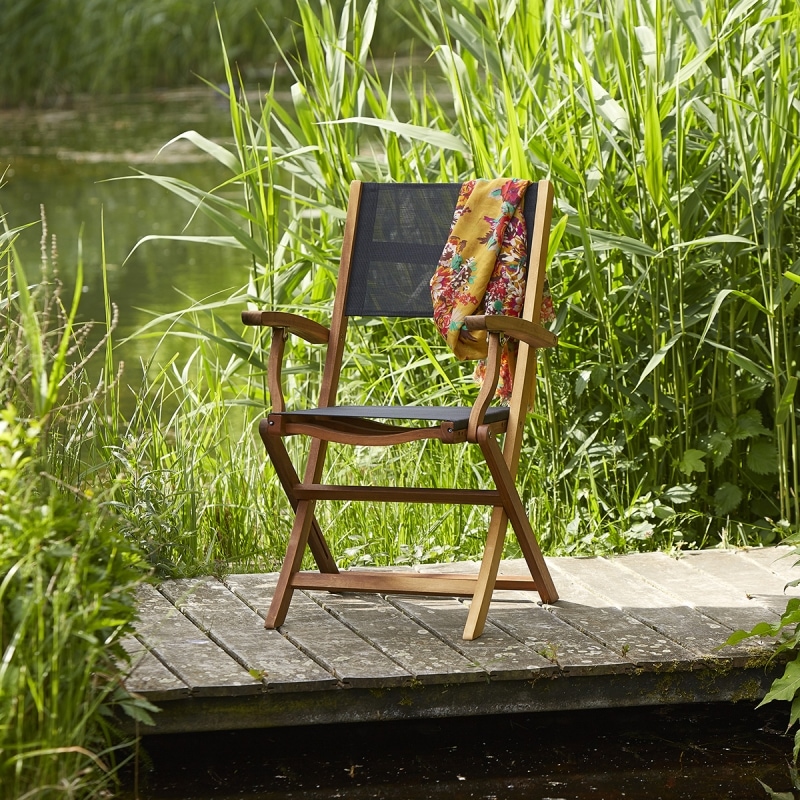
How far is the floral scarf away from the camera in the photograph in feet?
10.1

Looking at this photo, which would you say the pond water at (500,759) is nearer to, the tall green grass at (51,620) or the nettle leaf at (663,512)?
the tall green grass at (51,620)

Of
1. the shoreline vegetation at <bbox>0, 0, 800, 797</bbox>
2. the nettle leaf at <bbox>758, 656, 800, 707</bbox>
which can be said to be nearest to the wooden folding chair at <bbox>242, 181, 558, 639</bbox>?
the shoreline vegetation at <bbox>0, 0, 800, 797</bbox>

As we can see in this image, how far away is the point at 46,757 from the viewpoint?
6.47ft

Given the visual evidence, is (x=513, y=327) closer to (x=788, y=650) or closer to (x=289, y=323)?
(x=289, y=323)

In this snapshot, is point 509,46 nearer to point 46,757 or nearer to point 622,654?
point 622,654

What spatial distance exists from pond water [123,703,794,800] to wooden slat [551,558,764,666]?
0.65ft

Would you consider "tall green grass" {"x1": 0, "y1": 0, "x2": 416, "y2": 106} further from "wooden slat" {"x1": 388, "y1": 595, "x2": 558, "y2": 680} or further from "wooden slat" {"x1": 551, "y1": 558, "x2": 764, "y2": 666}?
"wooden slat" {"x1": 388, "y1": 595, "x2": 558, "y2": 680}

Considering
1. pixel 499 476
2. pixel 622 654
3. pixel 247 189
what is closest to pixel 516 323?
pixel 499 476

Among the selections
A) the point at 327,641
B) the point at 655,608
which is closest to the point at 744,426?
the point at 655,608

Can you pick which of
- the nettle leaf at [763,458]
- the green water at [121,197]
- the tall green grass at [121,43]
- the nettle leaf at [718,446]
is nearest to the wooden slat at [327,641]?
the nettle leaf at [718,446]

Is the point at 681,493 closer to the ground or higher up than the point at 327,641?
higher up

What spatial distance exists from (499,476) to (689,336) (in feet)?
3.39

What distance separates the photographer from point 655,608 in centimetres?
300

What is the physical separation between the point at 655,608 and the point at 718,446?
0.70 meters
